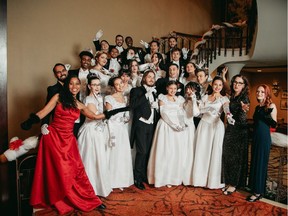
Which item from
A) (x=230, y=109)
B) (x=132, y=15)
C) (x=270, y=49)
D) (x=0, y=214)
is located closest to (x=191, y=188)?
(x=230, y=109)

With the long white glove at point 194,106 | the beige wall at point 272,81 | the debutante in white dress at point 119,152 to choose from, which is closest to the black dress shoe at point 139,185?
the debutante in white dress at point 119,152

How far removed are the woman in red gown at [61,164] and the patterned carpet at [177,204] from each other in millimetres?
162

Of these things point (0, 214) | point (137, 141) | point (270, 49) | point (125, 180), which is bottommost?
point (0, 214)

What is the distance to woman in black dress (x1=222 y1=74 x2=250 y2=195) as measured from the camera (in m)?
3.82

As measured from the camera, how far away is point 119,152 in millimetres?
4008

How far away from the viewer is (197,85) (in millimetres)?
4199

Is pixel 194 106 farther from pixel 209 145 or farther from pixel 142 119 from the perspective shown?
pixel 142 119

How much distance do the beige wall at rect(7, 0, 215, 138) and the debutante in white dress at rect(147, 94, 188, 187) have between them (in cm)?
381

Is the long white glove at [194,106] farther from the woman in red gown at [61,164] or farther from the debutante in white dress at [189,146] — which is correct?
the woman in red gown at [61,164]

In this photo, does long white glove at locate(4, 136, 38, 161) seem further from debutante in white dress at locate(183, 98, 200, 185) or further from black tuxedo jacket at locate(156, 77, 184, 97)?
debutante in white dress at locate(183, 98, 200, 185)

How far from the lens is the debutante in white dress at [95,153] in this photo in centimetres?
363

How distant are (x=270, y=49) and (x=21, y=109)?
6.92m

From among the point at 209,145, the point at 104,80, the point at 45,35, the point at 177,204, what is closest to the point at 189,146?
the point at 209,145

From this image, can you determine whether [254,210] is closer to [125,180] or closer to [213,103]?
[213,103]
